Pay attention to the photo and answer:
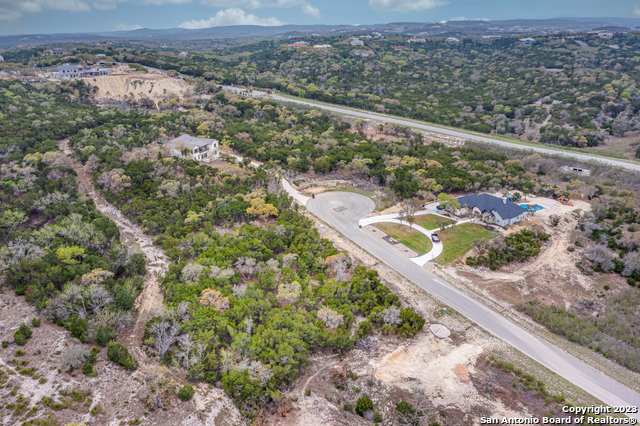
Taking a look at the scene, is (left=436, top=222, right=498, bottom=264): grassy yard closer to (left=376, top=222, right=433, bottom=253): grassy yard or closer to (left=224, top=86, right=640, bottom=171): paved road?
(left=376, top=222, right=433, bottom=253): grassy yard

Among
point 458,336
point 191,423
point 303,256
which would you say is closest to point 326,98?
point 303,256

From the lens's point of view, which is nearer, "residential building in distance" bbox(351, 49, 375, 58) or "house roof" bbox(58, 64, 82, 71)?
"house roof" bbox(58, 64, 82, 71)

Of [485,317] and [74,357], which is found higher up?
[74,357]

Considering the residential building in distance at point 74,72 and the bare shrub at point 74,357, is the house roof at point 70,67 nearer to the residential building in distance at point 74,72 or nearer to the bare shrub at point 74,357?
the residential building in distance at point 74,72

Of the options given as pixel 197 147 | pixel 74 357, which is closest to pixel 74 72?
pixel 197 147

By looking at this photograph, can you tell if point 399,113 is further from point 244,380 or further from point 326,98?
point 244,380

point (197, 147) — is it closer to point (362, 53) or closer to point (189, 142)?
point (189, 142)

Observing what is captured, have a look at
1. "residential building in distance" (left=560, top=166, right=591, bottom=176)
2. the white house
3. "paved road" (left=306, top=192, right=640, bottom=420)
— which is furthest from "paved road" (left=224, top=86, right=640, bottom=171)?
"paved road" (left=306, top=192, right=640, bottom=420)
